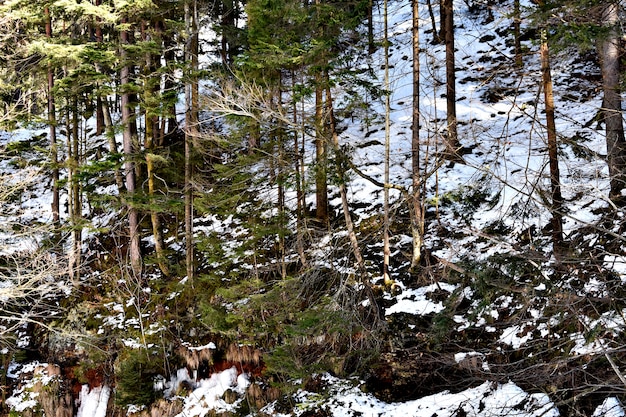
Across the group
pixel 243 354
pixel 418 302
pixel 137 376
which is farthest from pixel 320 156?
pixel 137 376

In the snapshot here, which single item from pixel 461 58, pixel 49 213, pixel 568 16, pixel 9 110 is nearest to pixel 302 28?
pixel 568 16

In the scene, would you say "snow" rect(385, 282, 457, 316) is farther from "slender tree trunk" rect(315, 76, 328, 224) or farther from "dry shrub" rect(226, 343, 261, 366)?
"dry shrub" rect(226, 343, 261, 366)

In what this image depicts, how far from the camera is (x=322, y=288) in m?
8.65

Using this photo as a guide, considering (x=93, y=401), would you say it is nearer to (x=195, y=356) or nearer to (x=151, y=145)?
(x=195, y=356)

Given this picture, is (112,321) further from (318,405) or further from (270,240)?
(318,405)

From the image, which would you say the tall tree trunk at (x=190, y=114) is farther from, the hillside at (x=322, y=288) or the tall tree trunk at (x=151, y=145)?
the tall tree trunk at (x=151, y=145)

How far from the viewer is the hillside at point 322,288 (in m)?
6.06

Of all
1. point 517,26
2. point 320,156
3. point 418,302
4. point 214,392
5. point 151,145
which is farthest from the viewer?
point 517,26

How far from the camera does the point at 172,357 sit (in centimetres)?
961

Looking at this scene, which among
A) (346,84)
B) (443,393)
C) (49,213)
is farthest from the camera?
(49,213)

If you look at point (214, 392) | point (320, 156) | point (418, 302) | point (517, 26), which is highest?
point (517, 26)

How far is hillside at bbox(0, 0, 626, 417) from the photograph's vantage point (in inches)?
239

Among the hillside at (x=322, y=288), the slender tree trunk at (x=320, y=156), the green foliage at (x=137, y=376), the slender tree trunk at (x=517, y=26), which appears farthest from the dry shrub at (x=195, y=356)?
the slender tree trunk at (x=517, y=26)

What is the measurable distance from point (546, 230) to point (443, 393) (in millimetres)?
3983
